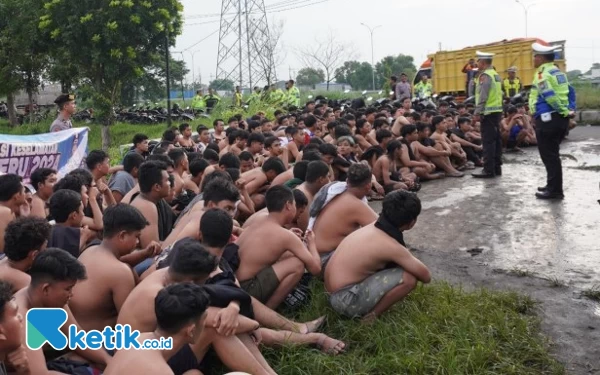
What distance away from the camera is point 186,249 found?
127 inches

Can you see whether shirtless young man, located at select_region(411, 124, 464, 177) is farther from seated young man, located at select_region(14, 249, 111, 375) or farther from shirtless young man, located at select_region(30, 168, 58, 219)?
seated young man, located at select_region(14, 249, 111, 375)

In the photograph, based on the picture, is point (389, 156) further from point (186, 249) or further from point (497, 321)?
point (186, 249)

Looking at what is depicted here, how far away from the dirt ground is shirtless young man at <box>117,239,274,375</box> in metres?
2.03

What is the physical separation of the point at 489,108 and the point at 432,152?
1163 millimetres

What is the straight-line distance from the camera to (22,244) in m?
3.46

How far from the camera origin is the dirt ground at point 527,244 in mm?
4422

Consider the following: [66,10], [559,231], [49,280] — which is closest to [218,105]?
[66,10]

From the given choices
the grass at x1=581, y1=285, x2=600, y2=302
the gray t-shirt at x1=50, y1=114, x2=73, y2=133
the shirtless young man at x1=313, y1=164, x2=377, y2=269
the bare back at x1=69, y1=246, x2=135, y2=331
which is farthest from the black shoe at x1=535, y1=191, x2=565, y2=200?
the gray t-shirt at x1=50, y1=114, x2=73, y2=133

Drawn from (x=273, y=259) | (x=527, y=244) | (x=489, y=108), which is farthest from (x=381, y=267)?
(x=489, y=108)

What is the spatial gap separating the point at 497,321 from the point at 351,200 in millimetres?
1495

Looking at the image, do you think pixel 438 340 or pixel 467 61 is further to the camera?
pixel 467 61

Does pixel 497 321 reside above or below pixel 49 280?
below

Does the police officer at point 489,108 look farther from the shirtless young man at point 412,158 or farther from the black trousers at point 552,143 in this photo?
the black trousers at point 552,143

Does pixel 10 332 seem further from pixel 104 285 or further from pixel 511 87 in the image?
pixel 511 87
